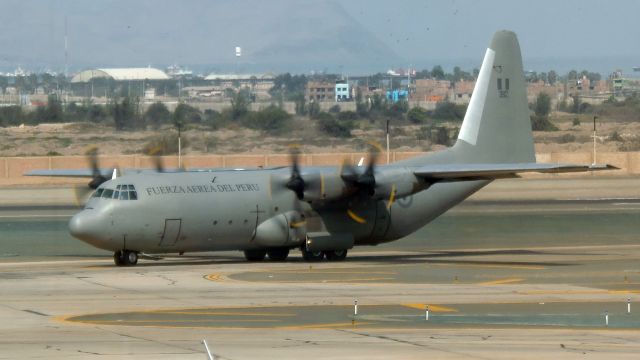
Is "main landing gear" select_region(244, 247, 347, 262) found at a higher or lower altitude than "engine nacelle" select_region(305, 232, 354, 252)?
lower

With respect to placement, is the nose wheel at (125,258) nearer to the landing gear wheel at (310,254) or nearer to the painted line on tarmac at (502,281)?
the landing gear wheel at (310,254)

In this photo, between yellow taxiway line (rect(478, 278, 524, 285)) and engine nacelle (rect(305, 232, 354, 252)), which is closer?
yellow taxiway line (rect(478, 278, 524, 285))

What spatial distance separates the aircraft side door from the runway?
0.79 m

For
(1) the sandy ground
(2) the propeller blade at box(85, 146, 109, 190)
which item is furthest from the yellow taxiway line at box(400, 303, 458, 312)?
(1) the sandy ground

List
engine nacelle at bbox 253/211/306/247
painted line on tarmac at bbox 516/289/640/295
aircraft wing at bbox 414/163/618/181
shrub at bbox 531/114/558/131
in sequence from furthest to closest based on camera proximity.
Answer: shrub at bbox 531/114/558/131, engine nacelle at bbox 253/211/306/247, aircraft wing at bbox 414/163/618/181, painted line on tarmac at bbox 516/289/640/295

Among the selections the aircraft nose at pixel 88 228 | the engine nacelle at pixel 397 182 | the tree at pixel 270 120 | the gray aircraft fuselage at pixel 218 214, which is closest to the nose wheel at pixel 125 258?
the gray aircraft fuselage at pixel 218 214

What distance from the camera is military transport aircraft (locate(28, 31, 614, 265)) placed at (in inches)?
1352

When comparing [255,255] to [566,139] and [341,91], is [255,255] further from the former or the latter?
[341,91]

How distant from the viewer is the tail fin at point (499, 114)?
131 feet

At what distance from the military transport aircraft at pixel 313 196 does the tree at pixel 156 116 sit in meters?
71.7

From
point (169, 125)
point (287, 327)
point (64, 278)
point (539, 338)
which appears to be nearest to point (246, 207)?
point (64, 278)

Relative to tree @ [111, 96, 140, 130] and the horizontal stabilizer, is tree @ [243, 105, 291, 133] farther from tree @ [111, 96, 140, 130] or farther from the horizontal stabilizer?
the horizontal stabilizer

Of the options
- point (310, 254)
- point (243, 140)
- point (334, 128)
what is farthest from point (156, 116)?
point (310, 254)

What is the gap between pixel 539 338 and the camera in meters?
21.1
